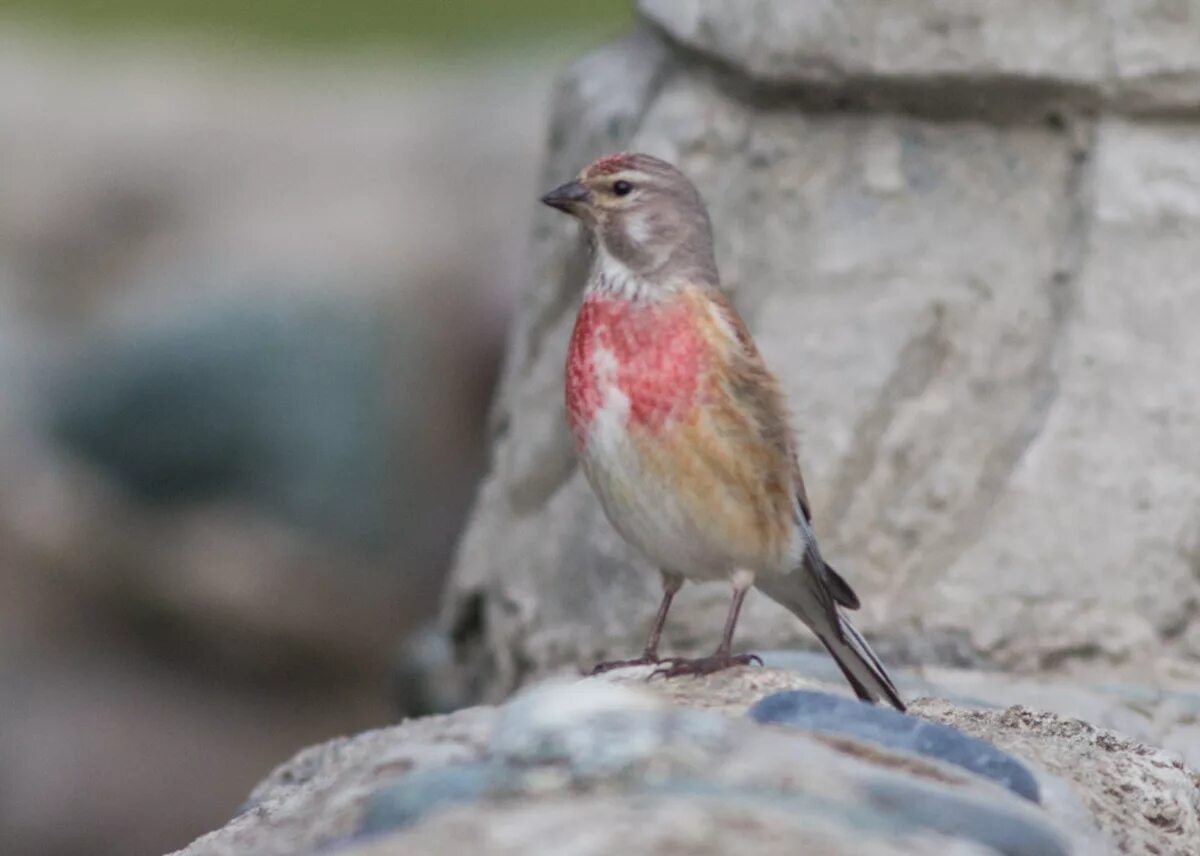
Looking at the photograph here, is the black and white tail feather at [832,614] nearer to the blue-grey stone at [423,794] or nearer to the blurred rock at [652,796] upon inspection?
the blurred rock at [652,796]

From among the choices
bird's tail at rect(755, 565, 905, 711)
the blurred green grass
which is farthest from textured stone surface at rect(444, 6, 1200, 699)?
the blurred green grass

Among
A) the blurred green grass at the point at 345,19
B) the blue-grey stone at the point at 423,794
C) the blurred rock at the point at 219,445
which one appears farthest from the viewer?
the blurred green grass at the point at 345,19

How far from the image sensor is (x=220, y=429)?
8938 millimetres

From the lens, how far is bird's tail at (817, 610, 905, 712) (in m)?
4.19

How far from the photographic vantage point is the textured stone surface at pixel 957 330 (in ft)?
16.5

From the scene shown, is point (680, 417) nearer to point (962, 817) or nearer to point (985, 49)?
point (962, 817)

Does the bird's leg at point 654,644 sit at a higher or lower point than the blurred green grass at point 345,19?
lower

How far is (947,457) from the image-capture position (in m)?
5.20

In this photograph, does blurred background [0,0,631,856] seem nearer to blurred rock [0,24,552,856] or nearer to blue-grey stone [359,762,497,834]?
blurred rock [0,24,552,856]

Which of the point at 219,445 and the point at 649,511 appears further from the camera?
the point at 219,445

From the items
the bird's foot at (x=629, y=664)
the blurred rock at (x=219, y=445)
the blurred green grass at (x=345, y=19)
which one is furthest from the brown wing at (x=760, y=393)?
the blurred green grass at (x=345, y=19)

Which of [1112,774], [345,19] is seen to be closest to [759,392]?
[1112,774]

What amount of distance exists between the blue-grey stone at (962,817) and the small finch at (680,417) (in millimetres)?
891

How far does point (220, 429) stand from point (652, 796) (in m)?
6.23
